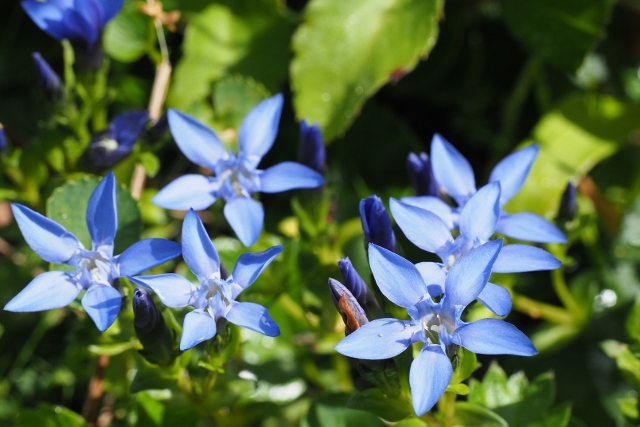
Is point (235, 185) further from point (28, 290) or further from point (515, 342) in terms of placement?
point (515, 342)

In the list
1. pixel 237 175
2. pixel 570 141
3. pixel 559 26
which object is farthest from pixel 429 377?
pixel 559 26

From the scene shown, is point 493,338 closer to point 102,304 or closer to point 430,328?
point 430,328

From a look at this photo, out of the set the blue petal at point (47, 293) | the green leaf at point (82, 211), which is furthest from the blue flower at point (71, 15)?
the blue petal at point (47, 293)

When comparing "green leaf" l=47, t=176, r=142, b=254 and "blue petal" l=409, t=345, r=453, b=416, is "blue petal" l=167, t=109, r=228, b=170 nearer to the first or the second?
"green leaf" l=47, t=176, r=142, b=254

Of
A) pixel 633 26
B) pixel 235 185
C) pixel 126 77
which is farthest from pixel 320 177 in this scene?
pixel 633 26

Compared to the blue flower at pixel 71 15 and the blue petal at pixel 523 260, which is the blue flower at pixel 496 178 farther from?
the blue flower at pixel 71 15

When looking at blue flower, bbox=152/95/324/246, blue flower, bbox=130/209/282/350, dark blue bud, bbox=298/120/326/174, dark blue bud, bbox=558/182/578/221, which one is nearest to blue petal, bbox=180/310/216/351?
blue flower, bbox=130/209/282/350
